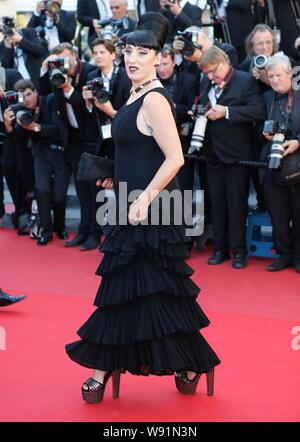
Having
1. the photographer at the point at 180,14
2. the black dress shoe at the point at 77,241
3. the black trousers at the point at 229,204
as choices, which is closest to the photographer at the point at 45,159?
the black dress shoe at the point at 77,241

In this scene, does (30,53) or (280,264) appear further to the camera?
(30,53)

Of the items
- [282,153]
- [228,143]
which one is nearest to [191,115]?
[228,143]

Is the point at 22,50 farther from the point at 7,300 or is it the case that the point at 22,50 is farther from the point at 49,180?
the point at 7,300

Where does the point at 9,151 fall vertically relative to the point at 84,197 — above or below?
above

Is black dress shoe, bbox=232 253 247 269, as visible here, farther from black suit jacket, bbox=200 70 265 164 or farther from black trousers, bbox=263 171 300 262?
black suit jacket, bbox=200 70 265 164

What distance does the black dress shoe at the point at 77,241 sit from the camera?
741 cm

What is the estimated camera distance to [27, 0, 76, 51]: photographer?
8758 mm

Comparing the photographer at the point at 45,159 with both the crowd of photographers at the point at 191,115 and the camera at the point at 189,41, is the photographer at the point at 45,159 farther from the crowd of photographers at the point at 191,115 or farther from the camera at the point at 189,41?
the camera at the point at 189,41

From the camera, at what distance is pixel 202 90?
263 inches

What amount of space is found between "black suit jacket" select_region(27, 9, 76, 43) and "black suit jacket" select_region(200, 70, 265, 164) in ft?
8.81

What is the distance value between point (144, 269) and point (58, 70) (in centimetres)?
378

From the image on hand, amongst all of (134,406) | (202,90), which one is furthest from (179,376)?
(202,90)

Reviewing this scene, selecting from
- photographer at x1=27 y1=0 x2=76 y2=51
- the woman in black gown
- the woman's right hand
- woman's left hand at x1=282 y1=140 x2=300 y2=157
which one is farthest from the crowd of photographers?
the woman in black gown

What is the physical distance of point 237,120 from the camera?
21.0 ft
